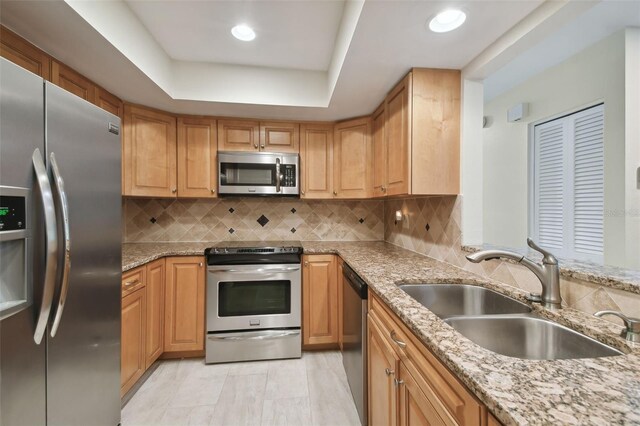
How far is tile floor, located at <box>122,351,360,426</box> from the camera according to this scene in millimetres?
1606

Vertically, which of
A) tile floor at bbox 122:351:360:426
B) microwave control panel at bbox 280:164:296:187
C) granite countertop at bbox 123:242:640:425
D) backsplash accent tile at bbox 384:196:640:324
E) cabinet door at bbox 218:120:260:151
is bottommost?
tile floor at bbox 122:351:360:426

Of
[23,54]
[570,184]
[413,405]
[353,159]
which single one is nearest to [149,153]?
[23,54]

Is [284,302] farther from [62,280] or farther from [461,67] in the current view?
[461,67]

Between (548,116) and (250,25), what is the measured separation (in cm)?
283

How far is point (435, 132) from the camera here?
1.71 metres

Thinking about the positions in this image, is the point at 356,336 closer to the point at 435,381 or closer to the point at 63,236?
the point at 435,381

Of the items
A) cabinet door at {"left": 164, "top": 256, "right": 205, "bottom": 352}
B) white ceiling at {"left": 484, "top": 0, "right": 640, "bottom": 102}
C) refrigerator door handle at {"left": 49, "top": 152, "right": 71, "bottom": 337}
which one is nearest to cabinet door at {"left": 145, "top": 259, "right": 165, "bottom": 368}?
cabinet door at {"left": 164, "top": 256, "right": 205, "bottom": 352}

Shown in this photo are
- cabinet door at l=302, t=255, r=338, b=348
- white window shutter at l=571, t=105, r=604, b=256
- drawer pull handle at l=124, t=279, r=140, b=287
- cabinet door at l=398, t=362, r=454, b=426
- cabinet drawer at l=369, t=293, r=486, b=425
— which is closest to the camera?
cabinet drawer at l=369, t=293, r=486, b=425

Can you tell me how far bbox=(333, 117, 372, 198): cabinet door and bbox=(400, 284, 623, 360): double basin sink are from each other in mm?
1344

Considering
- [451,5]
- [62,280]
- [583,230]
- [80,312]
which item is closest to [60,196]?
[62,280]

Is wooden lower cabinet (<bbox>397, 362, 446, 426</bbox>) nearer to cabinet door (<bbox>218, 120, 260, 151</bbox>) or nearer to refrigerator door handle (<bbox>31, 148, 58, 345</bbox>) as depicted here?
refrigerator door handle (<bbox>31, 148, 58, 345</bbox>)

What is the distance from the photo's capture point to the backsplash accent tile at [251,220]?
2.71 meters

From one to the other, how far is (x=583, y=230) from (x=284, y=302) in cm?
272

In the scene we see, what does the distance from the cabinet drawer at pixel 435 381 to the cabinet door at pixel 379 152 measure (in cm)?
133
